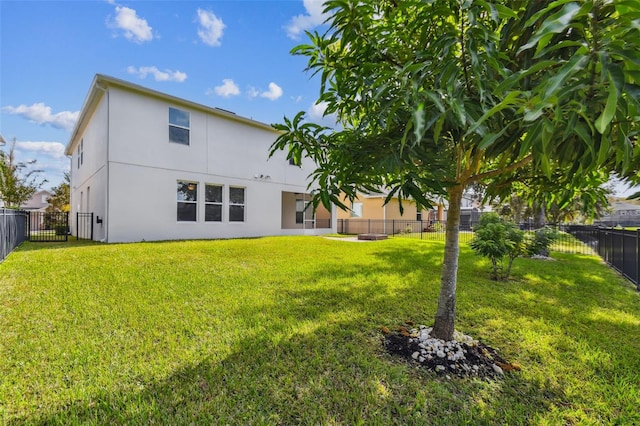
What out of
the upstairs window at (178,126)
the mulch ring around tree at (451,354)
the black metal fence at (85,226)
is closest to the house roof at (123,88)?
the upstairs window at (178,126)

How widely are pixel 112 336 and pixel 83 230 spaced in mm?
14129

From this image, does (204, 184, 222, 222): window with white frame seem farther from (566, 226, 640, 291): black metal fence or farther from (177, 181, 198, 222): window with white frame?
(566, 226, 640, 291): black metal fence

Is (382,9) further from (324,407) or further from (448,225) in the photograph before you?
(324,407)

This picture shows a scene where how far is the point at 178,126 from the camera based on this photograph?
41.4ft

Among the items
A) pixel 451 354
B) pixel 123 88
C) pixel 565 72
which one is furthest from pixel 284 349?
pixel 123 88

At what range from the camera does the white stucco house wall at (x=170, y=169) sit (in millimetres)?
11102

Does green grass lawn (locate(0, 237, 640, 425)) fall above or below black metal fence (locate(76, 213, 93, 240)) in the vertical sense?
below

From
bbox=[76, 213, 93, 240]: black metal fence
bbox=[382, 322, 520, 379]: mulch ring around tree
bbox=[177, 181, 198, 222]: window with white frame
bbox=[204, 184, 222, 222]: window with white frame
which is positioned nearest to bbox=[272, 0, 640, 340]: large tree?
bbox=[382, 322, 520, 379]: mulch ring around tree

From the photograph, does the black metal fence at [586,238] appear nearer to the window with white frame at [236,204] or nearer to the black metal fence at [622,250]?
the black metal fence at [622,250]

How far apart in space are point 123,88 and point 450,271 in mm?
12685

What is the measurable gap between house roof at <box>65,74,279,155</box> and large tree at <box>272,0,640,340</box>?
10.9 m

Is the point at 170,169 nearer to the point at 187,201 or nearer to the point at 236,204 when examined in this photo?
the point at 187,201

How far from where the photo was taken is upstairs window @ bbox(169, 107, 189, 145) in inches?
489

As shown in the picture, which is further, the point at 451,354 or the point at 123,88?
the point at 123,88
